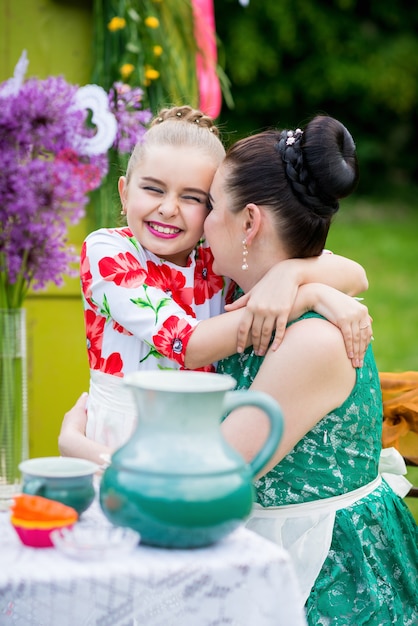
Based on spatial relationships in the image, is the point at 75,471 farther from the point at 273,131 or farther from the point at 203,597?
the point at 273,131

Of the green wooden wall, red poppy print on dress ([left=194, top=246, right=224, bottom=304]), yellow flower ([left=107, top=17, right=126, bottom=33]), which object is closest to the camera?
red poppy print on dress ([left=194, top=246, right=224, bottom=304])

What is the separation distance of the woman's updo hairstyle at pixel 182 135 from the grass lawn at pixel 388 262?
4.93 metres

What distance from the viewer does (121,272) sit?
6.91 feet

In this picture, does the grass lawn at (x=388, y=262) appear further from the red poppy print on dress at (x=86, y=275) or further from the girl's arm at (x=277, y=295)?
the red poppy print on dress at (x=86, y=275)

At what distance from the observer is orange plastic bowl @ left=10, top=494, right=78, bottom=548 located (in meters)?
1.38

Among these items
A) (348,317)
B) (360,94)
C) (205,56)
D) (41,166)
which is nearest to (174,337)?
(348,317)

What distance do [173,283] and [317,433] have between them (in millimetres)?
506

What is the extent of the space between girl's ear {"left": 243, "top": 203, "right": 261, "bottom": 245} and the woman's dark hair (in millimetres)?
22

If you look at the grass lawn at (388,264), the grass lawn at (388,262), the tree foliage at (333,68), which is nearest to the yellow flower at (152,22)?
the grass lawn at (388,264)

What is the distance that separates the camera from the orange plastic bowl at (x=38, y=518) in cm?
138

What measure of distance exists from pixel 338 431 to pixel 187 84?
2201 mm

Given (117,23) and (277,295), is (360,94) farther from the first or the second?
(277,295)

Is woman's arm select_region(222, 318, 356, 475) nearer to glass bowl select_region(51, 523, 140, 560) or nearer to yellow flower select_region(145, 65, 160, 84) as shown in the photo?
glass bowl select_region(51, 523, 140, 560)

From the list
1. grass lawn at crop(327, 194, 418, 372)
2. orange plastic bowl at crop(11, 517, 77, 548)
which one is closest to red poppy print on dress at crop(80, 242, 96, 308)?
orange plastic bowl at crop(11, 517, 77, 548)
